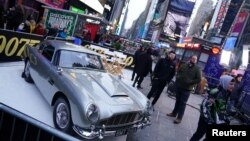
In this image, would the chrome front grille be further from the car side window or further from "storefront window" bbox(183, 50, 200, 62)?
"storefront window" bbox(183, 50, 200, 62)

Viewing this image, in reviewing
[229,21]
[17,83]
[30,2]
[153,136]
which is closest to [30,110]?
[17,83]

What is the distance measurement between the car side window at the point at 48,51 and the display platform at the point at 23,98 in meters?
0.98

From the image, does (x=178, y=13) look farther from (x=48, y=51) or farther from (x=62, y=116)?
(x=62, y=116)

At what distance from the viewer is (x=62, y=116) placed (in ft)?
18.8

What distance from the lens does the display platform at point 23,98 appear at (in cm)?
629

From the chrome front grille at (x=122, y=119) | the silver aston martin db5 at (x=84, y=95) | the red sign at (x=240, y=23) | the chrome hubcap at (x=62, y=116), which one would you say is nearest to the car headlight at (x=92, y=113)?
the silver aston martin db5 at (x=84, y=95)

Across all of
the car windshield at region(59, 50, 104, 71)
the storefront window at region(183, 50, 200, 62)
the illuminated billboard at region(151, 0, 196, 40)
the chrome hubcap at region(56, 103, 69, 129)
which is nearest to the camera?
the chrome hubcap at region(56, 103, 69, 129)

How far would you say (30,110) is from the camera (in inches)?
254

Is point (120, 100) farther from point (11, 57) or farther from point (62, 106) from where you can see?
point (11, 57)

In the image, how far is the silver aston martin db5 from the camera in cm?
522

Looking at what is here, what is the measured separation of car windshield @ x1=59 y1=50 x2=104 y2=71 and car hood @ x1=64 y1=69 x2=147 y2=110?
9.2 inches

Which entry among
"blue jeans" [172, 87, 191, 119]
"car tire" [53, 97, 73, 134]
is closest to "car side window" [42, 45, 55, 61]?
"car tire" [53, 97, 73, 134]

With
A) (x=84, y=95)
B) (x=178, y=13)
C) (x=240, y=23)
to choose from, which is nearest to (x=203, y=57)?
(x=240, y=23)

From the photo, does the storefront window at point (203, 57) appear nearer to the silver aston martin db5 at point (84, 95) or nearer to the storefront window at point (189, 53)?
the storefront window at point (189, 53)
